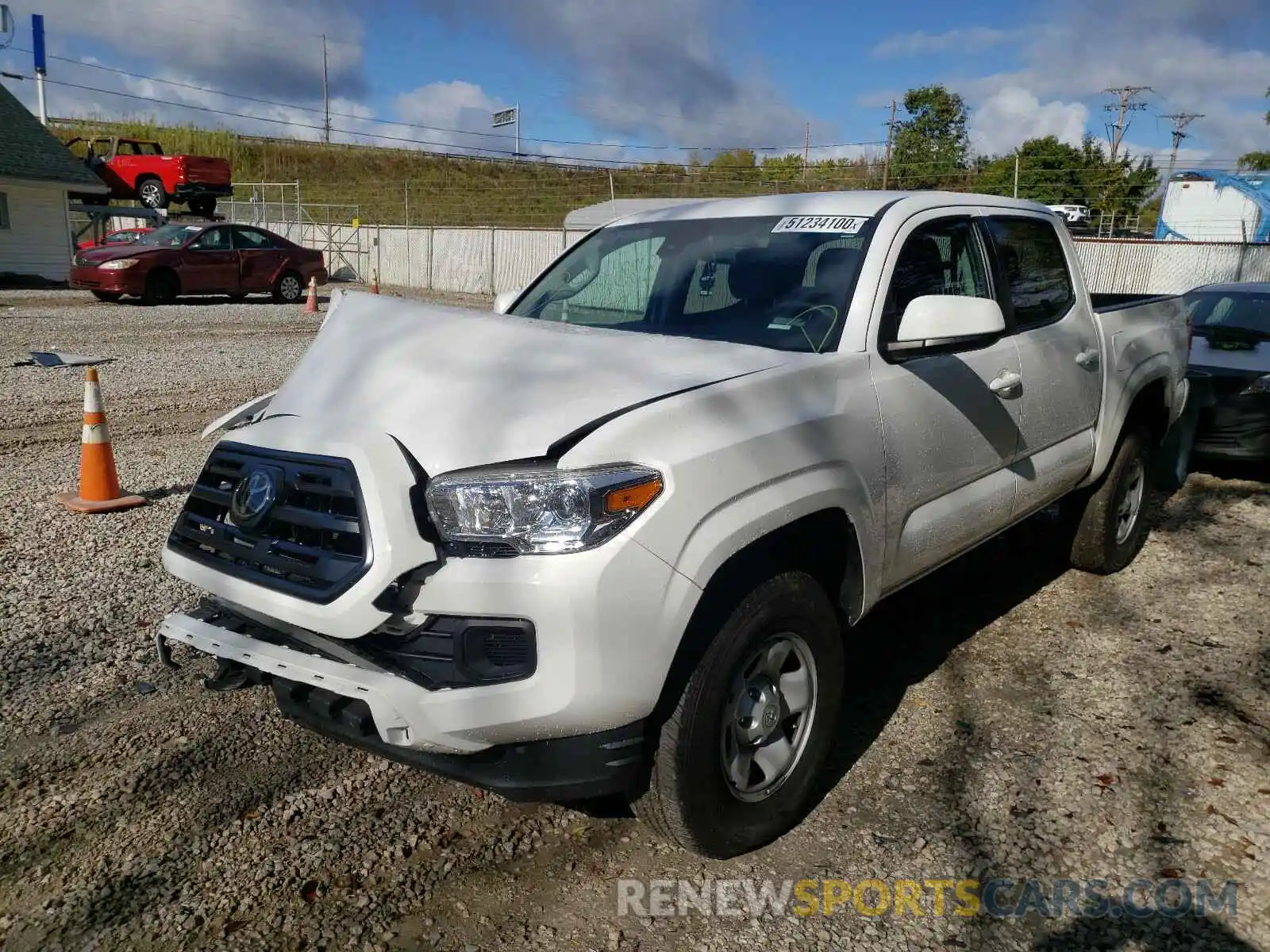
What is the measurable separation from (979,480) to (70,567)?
14.4ft

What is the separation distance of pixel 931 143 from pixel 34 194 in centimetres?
3211

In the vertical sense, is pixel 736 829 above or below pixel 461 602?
below

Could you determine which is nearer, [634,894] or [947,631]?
[634,894]

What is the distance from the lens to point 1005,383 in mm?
3990

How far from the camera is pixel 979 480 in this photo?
12.8ft

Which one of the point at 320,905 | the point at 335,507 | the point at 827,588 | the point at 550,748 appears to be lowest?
the point at 320,905

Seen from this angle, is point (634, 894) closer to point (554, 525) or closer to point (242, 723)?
point (554, 525)

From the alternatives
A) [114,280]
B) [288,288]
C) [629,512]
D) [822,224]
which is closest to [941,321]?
[822,224]

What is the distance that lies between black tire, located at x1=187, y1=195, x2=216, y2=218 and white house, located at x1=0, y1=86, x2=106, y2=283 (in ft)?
8.94

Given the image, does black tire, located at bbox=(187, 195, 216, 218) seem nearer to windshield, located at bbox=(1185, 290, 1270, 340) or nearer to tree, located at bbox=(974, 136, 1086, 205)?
tree, located at bbox=(974, 136, 1086, 205)

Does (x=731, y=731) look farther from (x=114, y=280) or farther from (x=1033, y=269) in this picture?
(x=114, y=280)

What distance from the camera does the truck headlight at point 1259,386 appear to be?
24.5 feet

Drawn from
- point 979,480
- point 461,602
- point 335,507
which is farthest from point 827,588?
point 335,507

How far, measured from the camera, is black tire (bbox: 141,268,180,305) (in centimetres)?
1856
